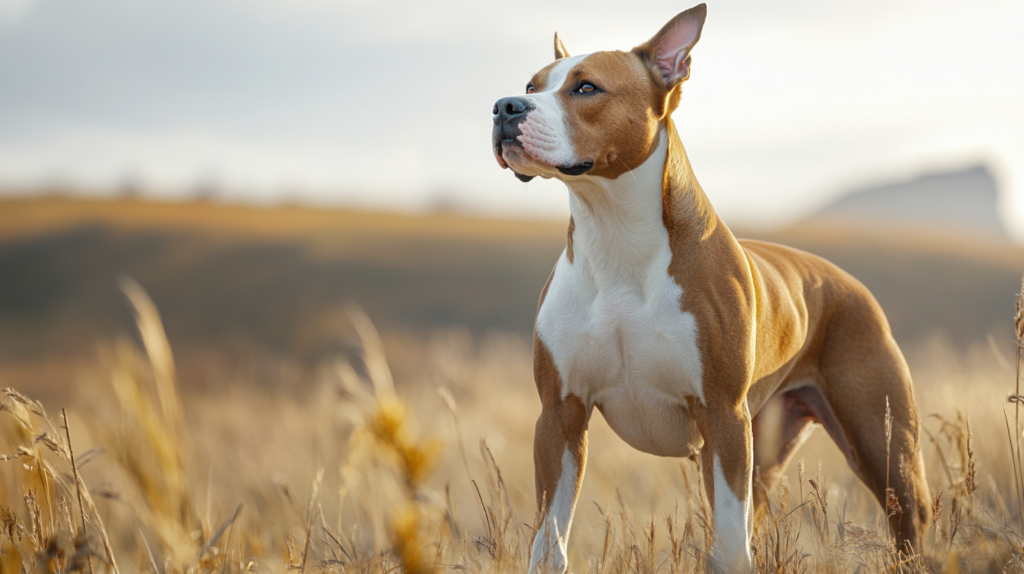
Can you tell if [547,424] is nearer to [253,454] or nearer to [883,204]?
[253,454]

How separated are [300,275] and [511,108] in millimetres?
26116

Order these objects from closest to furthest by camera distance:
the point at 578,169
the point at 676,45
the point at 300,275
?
the point at 578,169, the point at 676,45, the point at 300,275

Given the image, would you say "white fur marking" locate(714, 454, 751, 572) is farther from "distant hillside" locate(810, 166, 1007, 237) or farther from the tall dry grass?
"distant hillside" locate(810, 166, 1007, 237)

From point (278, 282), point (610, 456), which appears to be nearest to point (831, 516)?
point (610, 456)

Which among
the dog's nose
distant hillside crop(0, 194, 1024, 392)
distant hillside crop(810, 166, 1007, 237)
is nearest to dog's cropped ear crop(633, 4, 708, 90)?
the dog's nose

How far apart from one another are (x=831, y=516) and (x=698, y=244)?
2510 millimetres

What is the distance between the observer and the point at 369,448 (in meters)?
2.96

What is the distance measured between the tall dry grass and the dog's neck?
92cm

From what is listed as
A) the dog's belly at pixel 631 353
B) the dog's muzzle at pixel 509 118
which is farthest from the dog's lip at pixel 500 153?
the dog's belly at pixel 631 353

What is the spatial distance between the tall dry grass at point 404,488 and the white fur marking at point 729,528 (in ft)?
0.16

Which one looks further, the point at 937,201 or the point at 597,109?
the point at 937,201

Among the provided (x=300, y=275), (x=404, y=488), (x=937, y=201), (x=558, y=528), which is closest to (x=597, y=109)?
(x=558, y=528)

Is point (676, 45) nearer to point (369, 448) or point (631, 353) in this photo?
point (631, 353)

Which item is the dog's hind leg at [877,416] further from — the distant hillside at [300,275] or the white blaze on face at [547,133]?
the distant hillside at [300,275]
